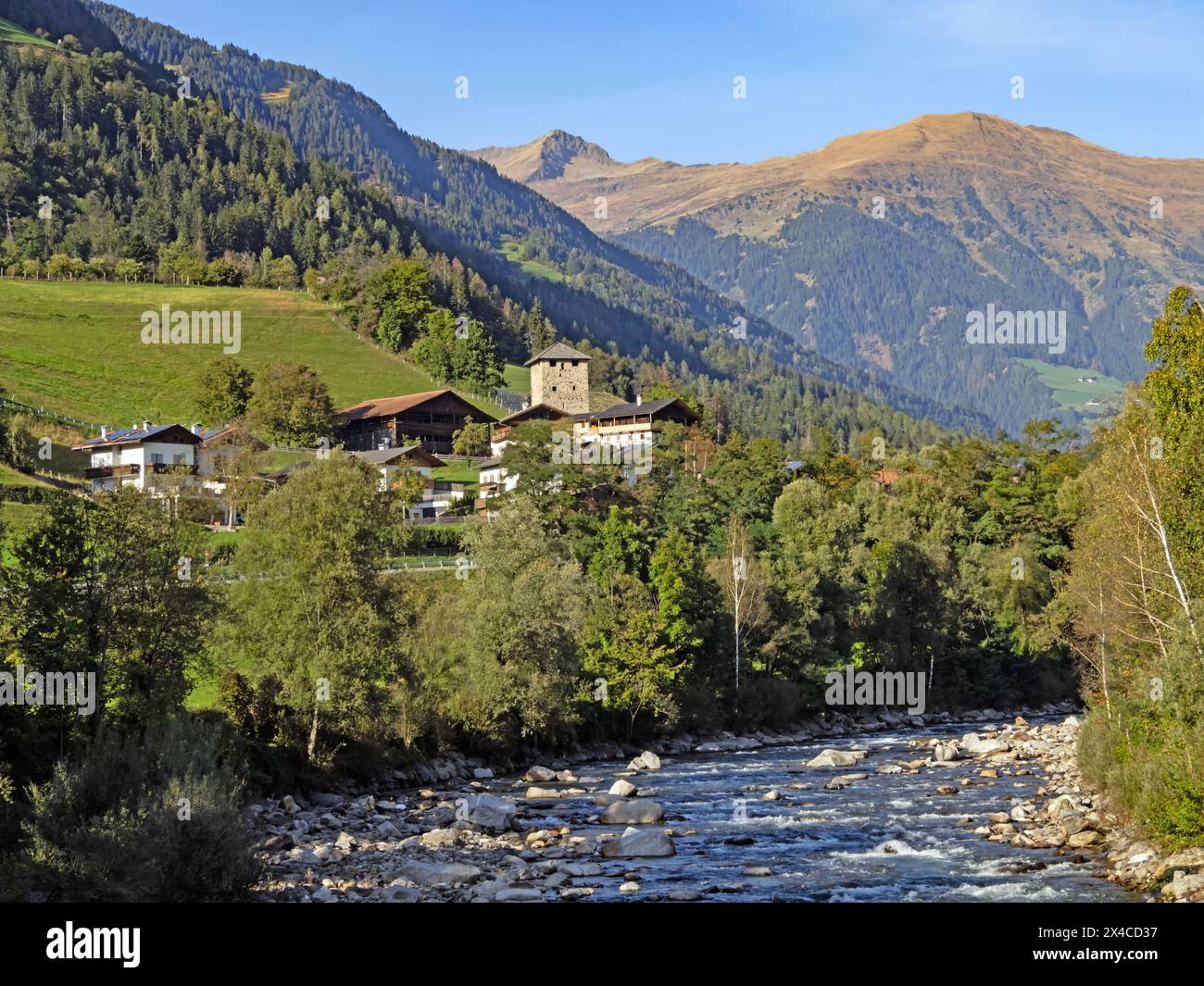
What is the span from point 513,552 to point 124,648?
26.1 metres

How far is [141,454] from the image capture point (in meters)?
108

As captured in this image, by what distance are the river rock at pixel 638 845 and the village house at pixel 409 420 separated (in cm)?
9774

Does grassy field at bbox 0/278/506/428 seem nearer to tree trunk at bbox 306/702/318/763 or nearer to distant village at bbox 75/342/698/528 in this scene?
distant village at bbox 75/342/698/528

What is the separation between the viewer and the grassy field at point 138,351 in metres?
128

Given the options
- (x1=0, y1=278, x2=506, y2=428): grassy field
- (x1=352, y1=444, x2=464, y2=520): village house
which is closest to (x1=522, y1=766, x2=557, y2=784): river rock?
(x1=352, y1=444, x2=464, y2=520): village house

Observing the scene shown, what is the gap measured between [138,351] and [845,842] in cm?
12461

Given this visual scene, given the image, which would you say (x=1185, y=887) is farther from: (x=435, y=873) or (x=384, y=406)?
(x=384, y=406)

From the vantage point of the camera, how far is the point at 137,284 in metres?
173

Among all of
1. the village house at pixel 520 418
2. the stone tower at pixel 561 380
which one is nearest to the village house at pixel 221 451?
the village house at pixel 520 418

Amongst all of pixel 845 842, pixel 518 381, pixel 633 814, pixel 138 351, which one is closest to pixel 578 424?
pixel 518 381

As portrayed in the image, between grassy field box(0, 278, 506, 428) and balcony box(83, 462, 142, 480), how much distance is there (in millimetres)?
14497

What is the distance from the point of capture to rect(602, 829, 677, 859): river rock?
118 ft
